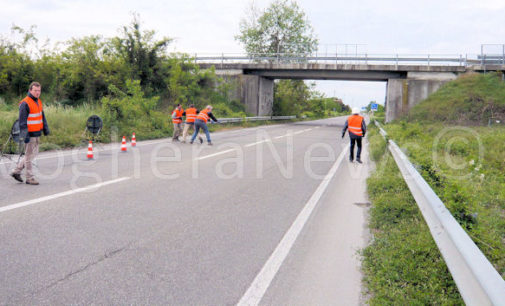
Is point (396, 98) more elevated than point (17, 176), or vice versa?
point (396, 98)

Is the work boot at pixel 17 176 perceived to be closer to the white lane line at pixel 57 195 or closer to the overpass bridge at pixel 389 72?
the white lane line at pixel 57 195

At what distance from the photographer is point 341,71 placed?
121 feet

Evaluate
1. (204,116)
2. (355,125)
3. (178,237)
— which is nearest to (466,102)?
(355,125)

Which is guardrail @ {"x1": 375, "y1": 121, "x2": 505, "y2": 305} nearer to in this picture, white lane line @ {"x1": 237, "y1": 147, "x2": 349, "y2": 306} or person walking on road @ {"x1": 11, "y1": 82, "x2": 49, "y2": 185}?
white lane line @ {"x1": 237, "y1": 147, "x2": 349, "y2": 306}

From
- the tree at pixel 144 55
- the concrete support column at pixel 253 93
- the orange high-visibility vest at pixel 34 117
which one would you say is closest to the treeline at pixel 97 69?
the tree at pixel 144 55

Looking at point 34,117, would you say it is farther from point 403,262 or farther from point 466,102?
point 466,102

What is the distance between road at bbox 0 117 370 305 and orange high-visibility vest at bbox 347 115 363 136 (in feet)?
12.0

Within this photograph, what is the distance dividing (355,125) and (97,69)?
25113 mm

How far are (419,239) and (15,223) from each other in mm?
5044

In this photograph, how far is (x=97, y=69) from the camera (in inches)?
1251

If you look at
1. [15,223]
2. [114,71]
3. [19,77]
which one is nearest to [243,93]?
[114,71]

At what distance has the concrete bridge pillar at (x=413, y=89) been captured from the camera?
34.6m

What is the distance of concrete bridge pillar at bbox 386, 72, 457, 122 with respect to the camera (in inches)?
1361

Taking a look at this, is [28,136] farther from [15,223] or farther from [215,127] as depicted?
[215,127]
